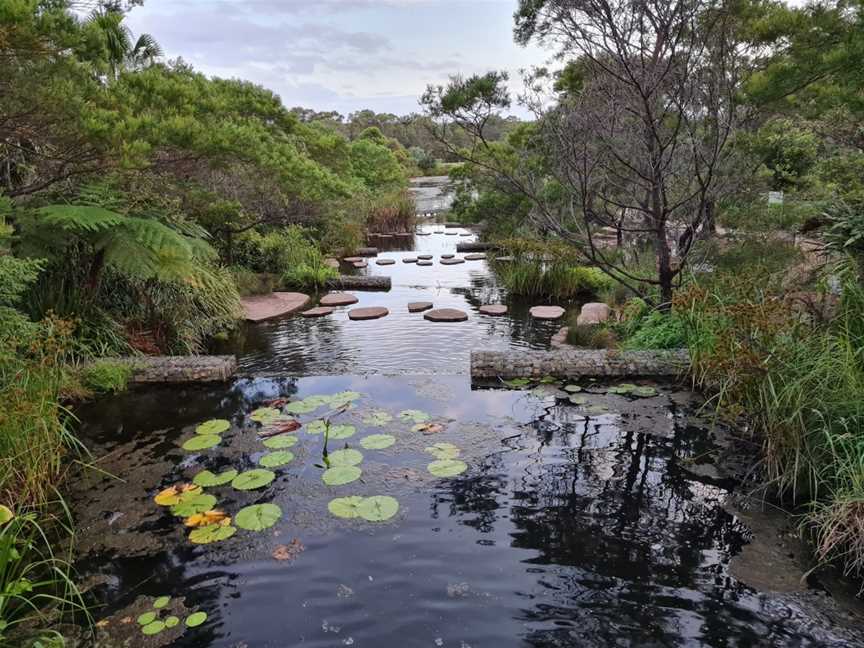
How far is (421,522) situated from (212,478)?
153 cm

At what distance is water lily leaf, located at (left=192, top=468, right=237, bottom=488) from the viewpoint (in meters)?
3.87

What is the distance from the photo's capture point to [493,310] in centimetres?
890

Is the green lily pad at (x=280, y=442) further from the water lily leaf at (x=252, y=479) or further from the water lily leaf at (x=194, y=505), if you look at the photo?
the water lily leaf at (x=194, y=505)

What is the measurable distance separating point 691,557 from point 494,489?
1233 millimetres

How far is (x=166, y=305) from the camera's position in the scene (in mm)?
7137

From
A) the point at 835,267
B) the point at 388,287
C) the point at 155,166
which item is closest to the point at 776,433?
the point at 835,267

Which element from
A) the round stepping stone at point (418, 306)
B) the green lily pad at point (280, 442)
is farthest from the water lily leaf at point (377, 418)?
the round stepping stone at point (418, 306)

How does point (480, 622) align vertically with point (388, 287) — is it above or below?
below

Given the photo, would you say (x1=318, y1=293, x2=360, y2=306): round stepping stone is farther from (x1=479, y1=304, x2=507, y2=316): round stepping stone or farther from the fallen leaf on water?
the fallen leaf on water

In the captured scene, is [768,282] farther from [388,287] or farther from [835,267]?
[388,287]

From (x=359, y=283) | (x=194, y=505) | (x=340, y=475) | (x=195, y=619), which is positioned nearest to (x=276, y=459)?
(x=340, y=475)

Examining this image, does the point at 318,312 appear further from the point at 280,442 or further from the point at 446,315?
the point at 280,442

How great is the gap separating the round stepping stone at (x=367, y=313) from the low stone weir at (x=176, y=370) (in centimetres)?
281

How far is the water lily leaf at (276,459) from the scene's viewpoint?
4141 millimetres
